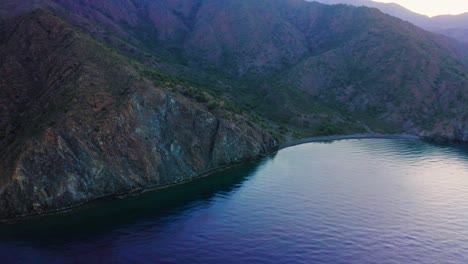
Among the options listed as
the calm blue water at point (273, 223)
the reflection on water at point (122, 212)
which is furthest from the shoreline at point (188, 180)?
the calm blue water at point (273, 223)

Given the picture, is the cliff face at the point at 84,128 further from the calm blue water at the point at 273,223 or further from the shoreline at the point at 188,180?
the calm blue water at the point at 273,223

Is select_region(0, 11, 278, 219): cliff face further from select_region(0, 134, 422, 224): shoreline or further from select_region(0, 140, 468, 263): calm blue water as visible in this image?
select_region(0, 140, 468, 263): calm blue water

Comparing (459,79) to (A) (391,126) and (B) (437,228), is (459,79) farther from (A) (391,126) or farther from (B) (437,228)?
(B) (437,228)

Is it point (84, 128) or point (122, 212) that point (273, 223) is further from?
point (84, 128)

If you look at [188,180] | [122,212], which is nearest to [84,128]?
[122,212]

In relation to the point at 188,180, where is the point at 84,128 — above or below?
above

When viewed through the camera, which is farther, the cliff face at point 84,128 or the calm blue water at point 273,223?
the cliff face at point 84,128
